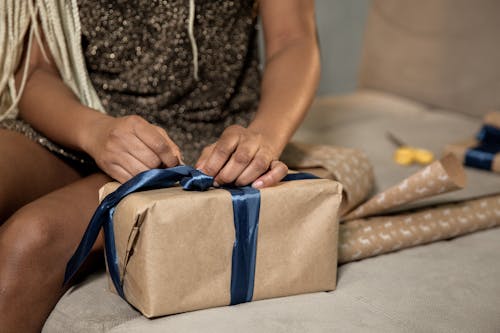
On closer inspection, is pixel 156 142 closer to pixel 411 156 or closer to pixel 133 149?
pixel 133 149

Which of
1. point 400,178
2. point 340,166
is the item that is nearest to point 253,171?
point 340,166

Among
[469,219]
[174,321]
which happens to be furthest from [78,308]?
[469,219]

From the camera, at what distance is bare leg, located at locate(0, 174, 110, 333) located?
2.88 feet

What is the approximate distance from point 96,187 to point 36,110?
169 mm

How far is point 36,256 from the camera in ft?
2.95

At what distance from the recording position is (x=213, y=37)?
3.97 ft

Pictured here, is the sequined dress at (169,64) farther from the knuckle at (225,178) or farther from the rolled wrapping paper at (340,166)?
the knuckle at (225,178)

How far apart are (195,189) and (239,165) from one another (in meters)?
0.07

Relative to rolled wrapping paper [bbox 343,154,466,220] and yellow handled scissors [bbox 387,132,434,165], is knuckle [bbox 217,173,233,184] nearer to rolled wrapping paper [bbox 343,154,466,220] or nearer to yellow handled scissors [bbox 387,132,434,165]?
rolled wrapping paper [bbox 343,154,466,220]

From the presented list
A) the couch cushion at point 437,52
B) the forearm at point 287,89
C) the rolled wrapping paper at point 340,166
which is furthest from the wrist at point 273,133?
the couch cushion at point 437,52

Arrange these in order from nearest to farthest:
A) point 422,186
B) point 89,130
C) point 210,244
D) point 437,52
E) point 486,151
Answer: point 210,244, point 89,130, point 422,186, point 486,151, point 437,52

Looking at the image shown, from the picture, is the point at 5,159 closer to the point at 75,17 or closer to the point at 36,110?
the point at 36,110

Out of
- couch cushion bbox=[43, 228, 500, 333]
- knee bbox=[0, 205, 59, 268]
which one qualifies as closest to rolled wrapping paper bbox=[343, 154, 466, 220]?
couch cushion bbox=[43, 228, 500, 333]

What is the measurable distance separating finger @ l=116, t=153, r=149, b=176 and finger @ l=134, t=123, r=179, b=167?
0.02m
